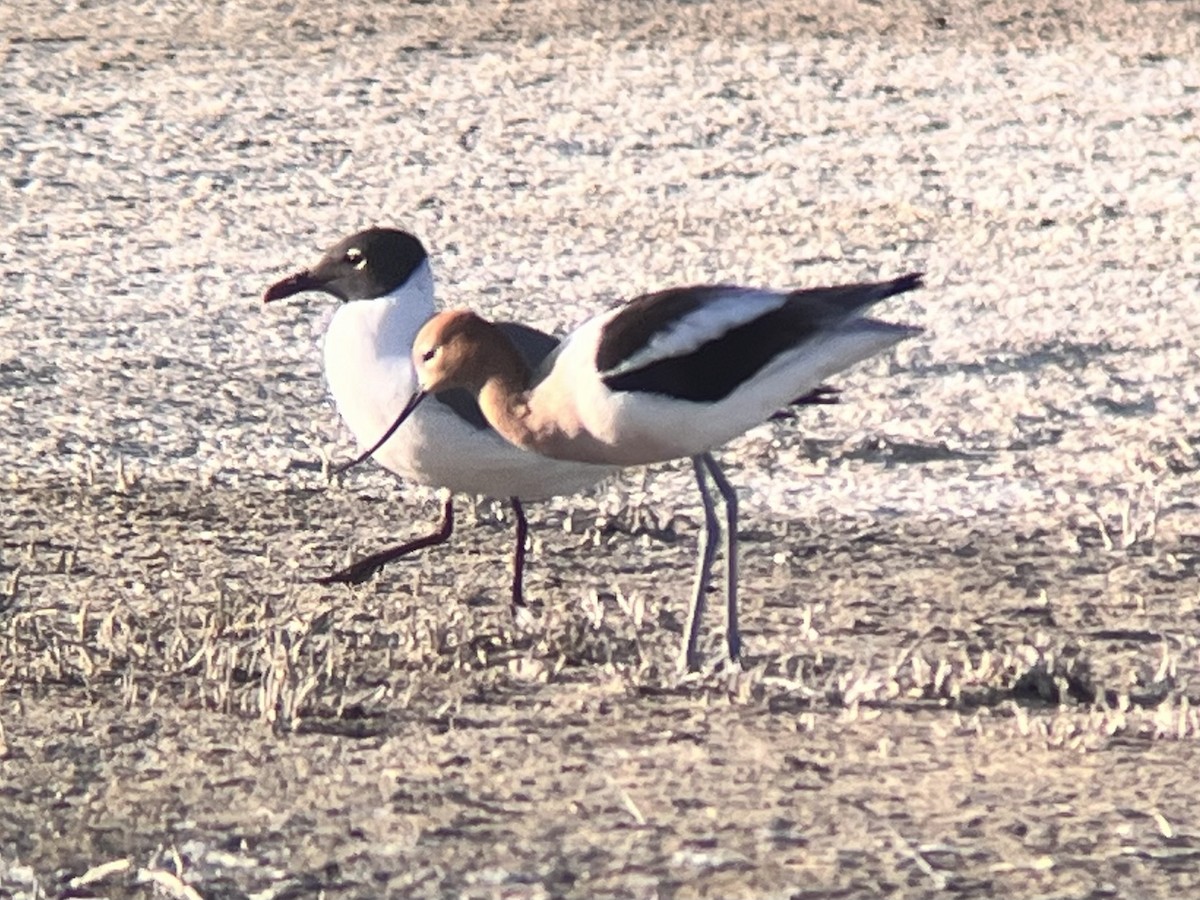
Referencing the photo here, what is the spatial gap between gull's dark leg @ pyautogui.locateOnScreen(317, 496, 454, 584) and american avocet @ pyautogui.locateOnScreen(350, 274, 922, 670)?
577mm

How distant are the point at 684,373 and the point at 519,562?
846 mm

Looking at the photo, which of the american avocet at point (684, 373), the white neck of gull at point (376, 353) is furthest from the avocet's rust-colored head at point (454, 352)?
the white neck of gull at point (376, 353)

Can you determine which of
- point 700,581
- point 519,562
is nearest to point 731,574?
point 700,581

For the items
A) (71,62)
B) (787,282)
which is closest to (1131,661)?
(787,282)

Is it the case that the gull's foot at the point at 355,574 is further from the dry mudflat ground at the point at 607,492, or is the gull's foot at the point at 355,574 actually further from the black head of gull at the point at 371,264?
the black head of gull at the point at 371,264

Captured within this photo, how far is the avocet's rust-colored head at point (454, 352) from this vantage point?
18.3ft

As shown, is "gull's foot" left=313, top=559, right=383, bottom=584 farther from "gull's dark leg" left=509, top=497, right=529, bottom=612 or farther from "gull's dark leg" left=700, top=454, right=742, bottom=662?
"gull's dark leg" left=700, top=454, right=742, bottom=662

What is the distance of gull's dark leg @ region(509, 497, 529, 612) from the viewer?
19.2 ft

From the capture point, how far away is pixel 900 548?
6.47m

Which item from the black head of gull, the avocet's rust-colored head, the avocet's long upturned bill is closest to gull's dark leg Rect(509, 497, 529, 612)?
the avocet's long upturned bill

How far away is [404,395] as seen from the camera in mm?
5805

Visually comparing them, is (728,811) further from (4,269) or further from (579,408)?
(4,269)

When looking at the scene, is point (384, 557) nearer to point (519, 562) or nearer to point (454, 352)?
point (519, 562)

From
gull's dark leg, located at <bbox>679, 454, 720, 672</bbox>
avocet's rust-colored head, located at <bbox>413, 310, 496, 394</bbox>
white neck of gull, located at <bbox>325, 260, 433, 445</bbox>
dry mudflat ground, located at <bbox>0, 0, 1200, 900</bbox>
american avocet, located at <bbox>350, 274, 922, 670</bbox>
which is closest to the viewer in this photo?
dry mudflat ground, located at <bbox>0, 0, 1200, 900</bbox>
